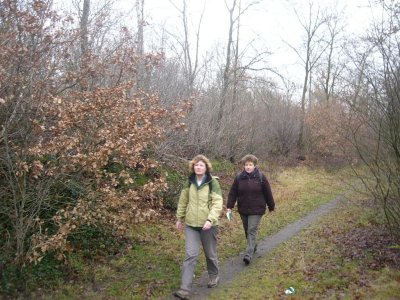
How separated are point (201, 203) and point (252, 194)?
177cm

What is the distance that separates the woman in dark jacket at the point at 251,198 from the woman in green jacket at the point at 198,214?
142cm

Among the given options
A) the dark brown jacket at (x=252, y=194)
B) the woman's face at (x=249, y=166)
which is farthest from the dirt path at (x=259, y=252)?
the woman's face at (x=249, y=166)

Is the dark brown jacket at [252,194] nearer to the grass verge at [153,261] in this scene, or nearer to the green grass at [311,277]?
the green grass at [311,277]

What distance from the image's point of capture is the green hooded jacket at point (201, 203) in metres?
6.11

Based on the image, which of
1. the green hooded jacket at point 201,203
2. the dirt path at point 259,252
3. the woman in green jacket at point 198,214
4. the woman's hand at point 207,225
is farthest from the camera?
the dirt path at point 259,252

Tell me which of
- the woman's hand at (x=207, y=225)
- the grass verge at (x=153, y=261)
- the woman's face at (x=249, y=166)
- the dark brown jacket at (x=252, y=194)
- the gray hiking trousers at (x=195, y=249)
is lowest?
the grass verge at (x=153, y=261)

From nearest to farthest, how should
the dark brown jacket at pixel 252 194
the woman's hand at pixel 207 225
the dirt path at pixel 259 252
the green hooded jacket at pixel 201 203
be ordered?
the woman's hand at pixel 207 225 → the green hooded jacket at pixel 201 203 → the dirt path at pixel 259 252 → the dark brown jacket at pixel 252 194

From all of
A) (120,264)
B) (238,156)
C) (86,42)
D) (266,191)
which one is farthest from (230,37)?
(120,264)

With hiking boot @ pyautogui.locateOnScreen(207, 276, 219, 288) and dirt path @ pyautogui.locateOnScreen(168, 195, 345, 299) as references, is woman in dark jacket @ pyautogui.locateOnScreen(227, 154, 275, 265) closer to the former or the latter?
dirt path @ pyautogui.locateOnScreen(168, 195, 345, 299)

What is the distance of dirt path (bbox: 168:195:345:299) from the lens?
6.41 meters

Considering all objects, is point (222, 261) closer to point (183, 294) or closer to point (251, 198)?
point (251, 198)

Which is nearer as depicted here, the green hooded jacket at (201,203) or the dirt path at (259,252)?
the green hooded jacket at (201,203)


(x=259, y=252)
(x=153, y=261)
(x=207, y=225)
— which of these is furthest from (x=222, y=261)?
(x=207, y=225)

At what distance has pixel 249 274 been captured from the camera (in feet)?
23.2
